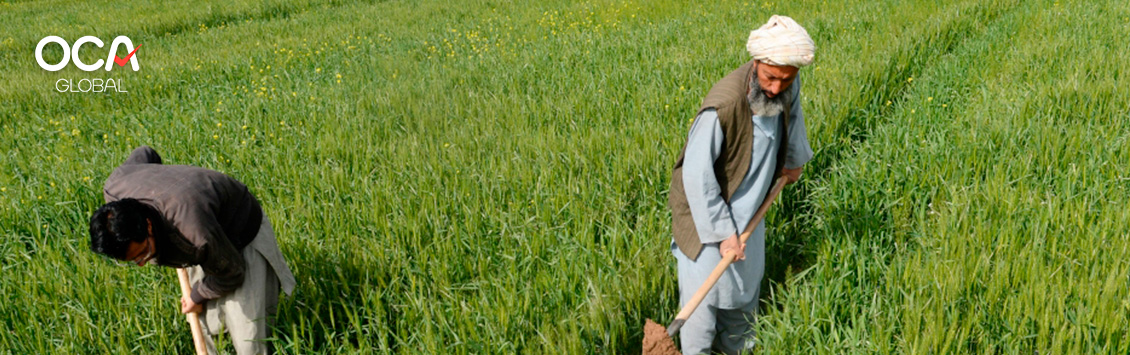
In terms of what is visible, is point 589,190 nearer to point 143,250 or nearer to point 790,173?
point 790,173

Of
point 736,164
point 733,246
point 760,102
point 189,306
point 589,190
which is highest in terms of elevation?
point 760,102

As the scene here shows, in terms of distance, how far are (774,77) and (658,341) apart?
0.86 metres

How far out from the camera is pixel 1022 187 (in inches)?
130

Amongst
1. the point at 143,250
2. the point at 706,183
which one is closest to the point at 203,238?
the point at 143,250

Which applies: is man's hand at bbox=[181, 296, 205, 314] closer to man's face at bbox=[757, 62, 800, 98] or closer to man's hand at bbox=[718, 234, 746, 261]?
man's hand at bbox=[718, 234, 746, 261]

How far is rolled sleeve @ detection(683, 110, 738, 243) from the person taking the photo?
7.18 feet

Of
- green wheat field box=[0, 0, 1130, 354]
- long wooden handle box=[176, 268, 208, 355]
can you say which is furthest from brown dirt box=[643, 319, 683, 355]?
long wooden handle box=[176, 268, 208, 355]

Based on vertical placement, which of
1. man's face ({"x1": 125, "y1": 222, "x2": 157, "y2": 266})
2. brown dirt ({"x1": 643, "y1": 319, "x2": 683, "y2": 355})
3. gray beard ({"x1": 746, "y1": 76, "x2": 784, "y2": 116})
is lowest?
brown dirt ({"x1": 643, "y1": 319, "x2": 683, "y2": 355})

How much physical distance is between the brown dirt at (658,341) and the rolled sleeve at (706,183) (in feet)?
1.00

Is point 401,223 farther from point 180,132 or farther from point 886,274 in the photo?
point 180,132

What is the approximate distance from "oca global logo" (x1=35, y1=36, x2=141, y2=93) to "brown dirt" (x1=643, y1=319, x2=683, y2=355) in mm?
5901

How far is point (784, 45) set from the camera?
2.03 metres

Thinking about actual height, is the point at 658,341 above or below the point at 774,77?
below

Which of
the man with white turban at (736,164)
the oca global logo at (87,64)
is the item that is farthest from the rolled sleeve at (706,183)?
the oca global logo at (87,64)
